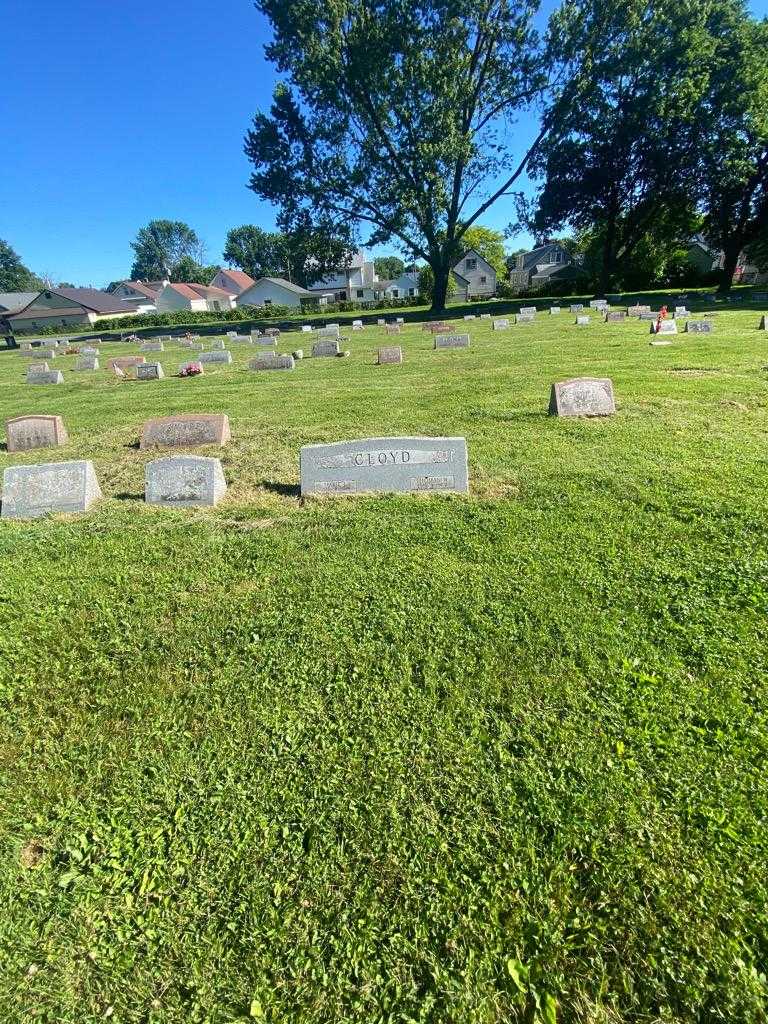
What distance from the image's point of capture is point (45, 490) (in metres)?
5.41

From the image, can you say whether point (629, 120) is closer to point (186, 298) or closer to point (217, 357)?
point (217, 357)

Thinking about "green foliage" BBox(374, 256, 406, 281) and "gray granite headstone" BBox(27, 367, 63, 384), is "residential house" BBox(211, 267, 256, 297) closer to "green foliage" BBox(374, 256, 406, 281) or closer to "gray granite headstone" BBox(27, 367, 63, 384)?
"green foliage" BBox(374, 256, 406, 281)

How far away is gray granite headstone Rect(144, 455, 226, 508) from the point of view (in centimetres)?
549

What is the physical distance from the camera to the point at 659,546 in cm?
398

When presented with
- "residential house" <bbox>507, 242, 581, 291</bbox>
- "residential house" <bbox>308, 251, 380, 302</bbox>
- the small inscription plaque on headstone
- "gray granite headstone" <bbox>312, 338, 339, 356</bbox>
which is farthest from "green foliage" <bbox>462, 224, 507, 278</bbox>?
the small inscription plaque on headstone

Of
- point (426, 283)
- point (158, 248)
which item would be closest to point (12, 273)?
point (158, 248)

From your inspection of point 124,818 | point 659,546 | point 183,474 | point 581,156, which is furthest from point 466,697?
point 581,156

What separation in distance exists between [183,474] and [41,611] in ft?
A: 7.41

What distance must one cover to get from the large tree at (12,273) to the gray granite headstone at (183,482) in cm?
13188

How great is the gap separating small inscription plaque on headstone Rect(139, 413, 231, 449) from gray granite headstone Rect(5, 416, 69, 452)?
165 centimetres

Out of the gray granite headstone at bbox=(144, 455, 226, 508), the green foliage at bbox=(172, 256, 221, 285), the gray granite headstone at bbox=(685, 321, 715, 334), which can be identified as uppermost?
the green foliage at bbox=(172, 256, 221, 285)

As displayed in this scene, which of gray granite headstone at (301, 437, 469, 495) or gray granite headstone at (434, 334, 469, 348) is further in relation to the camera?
gray granite headstone at (434, 334, 469, 348)

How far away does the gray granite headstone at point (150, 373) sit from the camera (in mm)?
15773

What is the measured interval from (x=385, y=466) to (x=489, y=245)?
76.2m
